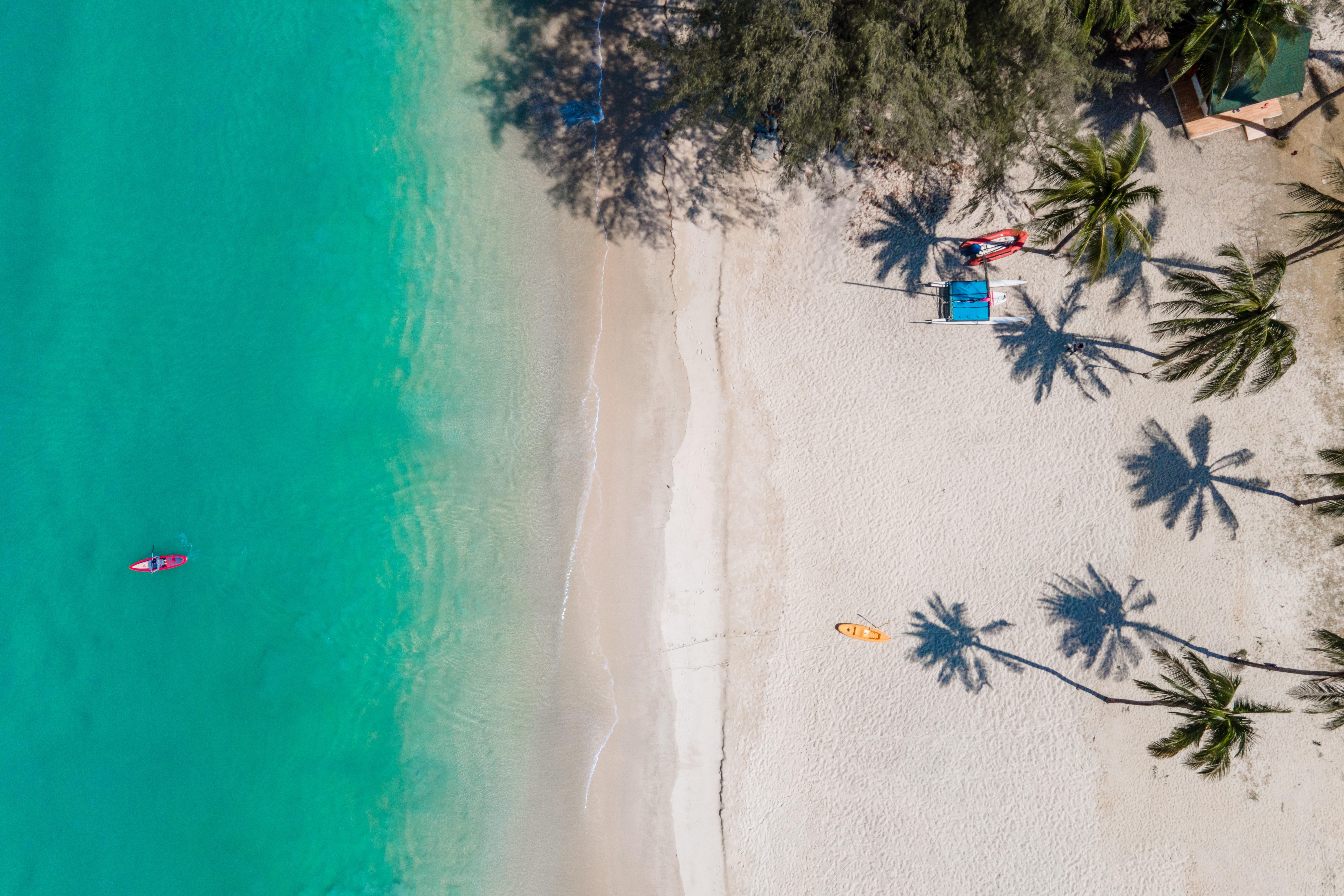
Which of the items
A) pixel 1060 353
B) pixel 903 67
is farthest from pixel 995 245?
pixel 903 67

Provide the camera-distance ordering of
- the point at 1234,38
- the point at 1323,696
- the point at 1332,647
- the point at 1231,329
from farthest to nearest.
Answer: the point at 1323,696 → the point at 1332,647 → the point at 1234,38 → the point at 1231,329

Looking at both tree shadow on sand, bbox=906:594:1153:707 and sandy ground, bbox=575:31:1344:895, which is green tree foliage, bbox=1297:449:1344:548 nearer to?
sandy ground, bbox=575:31:1344:895

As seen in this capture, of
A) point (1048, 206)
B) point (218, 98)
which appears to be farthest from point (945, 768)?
point (218, 98)

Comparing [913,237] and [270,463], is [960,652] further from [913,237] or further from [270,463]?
[270,463]

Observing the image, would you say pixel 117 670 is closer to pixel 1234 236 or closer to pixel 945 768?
pixel 945 768

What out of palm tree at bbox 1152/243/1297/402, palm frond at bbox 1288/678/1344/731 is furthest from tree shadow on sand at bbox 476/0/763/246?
palm frond at bbox 1288/678/1344/731

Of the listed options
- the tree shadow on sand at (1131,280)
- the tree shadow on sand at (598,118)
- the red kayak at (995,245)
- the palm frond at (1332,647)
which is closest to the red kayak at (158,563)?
the tree shadow on sand at (598,118)
